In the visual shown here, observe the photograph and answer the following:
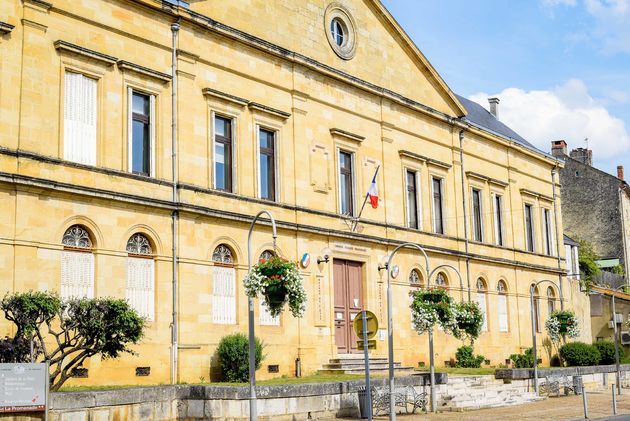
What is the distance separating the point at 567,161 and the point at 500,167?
22271mm

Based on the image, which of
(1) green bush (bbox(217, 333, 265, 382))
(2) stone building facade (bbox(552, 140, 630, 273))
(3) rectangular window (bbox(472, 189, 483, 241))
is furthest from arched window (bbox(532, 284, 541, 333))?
(1) green bush (bbox(217, 333, 265, 382))

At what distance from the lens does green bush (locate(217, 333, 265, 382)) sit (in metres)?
25.1

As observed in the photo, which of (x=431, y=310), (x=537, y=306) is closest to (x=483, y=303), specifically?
(x=537, y=306)

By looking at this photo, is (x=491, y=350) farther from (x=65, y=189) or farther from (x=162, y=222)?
(x=65, y=189)

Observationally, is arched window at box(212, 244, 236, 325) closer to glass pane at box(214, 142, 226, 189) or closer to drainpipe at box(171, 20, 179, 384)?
drainpipe at box(171, 20, 179, 384)

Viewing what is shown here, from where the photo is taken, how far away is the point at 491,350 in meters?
38.8

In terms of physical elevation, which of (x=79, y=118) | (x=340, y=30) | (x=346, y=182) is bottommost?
(x=346, y=182)

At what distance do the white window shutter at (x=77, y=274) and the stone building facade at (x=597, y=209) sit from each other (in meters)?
44.8

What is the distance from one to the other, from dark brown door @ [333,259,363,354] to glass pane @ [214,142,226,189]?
5606mm

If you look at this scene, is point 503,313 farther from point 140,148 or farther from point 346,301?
point 140,148

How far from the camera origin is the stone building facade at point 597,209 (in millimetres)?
60281

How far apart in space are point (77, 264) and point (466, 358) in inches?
733

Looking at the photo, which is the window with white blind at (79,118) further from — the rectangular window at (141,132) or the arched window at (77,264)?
the arched window at (77,264)

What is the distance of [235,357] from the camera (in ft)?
82.3
